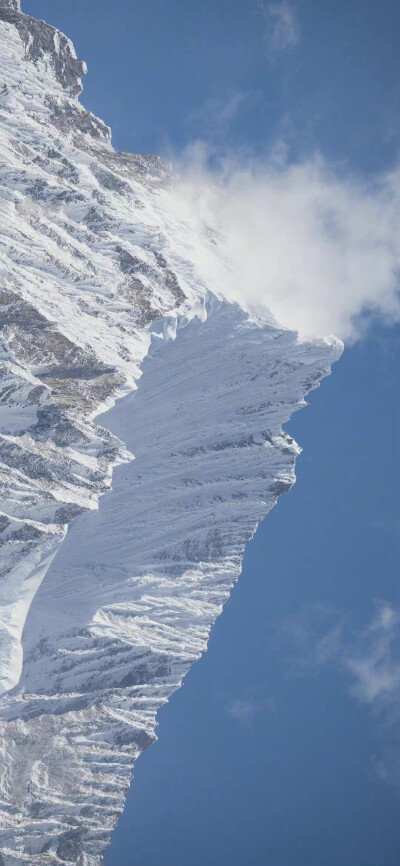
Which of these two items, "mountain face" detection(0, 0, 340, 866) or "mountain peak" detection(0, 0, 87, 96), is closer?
"mountain face" detection(0, 0, 340, 866)

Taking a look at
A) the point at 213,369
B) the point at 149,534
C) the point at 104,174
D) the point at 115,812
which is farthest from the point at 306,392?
the point at 115,812

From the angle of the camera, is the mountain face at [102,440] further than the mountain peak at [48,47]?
No

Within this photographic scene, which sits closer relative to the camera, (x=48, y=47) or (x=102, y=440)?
(x=102, y=440)

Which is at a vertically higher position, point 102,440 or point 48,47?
point 48,47

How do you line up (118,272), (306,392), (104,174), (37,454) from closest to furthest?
(37,454), (118,272), (104,174), (306,392)

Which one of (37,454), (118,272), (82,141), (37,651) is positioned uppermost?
(82,141)

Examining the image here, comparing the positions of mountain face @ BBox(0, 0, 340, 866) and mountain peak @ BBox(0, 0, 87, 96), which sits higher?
mountain peak @ BBox(0, 0, 87, 96)

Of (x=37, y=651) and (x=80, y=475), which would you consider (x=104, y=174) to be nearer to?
(x=80, y=475)

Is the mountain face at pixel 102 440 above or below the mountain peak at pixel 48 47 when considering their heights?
below
